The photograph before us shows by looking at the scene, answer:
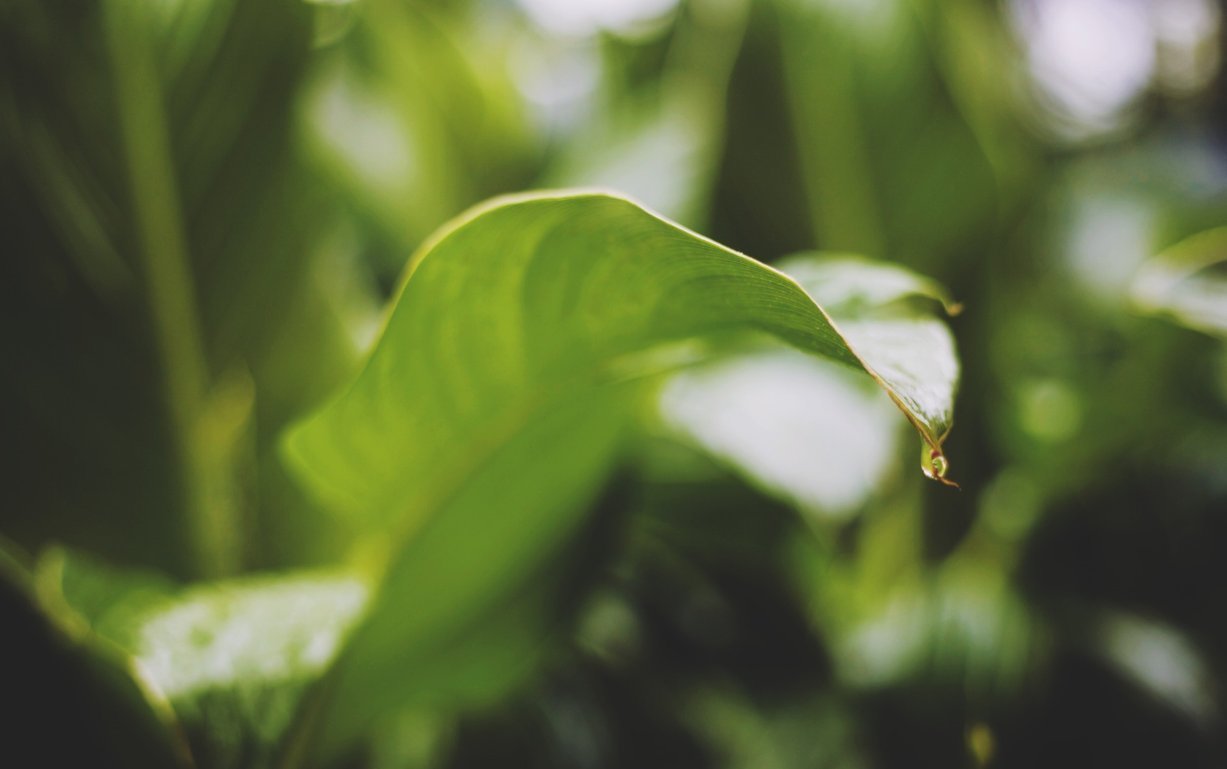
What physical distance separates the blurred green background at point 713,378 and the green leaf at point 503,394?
57mm

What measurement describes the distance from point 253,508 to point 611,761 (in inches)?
11.9

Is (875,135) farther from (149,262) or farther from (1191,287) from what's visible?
(149,262)

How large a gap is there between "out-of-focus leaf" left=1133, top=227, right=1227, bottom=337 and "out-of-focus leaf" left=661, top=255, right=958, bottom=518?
0.26ft

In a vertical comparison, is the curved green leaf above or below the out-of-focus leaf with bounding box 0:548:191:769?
above

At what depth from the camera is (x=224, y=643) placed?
12.1 inches

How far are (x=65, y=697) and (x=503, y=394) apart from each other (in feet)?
0.67

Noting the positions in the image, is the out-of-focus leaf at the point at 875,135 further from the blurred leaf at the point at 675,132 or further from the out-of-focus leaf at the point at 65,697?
the out-of-focus leaf at the point at 65,697

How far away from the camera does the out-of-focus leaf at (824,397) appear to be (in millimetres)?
241

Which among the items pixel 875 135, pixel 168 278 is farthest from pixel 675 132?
pixel 168 278

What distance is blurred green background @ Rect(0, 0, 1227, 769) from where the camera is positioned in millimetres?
437

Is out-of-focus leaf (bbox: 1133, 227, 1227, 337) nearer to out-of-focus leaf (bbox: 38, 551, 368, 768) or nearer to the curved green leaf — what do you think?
the curved green leaf

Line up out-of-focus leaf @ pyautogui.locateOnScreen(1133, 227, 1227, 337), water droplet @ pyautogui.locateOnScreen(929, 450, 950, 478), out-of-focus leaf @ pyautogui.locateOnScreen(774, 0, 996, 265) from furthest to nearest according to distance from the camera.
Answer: out-of-focus leaf @ pyautogui.locateOnScreen(774, 0, 996, 265), out-of-focus leaf @ pyautogui.locateOnScreen(1133, 227, 1227, 337), water droplet @ pyautogui.locateOnScreen(929, 450, 950, 478)

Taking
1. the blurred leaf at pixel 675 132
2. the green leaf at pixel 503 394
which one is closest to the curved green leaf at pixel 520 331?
the green leaf at pixel 503 394

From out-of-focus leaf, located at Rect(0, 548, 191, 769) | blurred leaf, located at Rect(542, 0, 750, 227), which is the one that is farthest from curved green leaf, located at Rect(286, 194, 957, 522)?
blurred leaf, located at Rect(542, 0, 750, 227)
